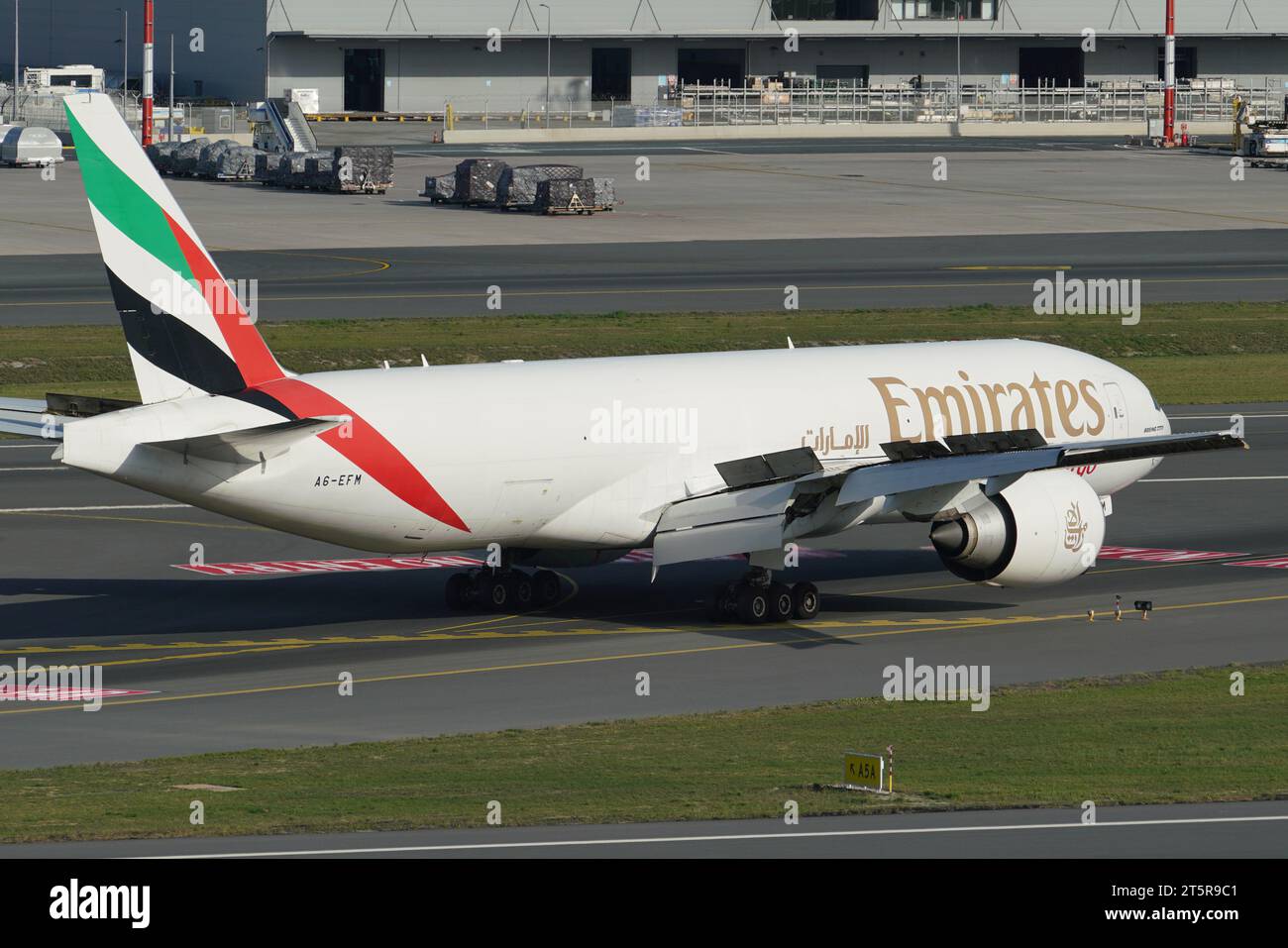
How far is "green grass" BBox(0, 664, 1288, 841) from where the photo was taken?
2255cm

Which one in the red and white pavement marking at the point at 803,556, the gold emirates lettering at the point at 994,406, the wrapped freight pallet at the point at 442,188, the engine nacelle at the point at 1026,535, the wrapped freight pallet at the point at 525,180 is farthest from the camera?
the wrapped freight pallet at the point at 442,188

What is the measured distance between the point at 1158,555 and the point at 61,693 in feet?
75.9

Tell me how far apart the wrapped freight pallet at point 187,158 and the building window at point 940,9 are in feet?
230

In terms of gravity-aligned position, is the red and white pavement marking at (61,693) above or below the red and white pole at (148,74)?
below

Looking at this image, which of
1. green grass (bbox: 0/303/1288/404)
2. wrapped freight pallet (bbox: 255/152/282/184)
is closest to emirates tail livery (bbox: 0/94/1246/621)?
green grass (bbox: 0/303/1288/404)

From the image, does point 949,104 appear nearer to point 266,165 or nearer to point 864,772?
point 266,165

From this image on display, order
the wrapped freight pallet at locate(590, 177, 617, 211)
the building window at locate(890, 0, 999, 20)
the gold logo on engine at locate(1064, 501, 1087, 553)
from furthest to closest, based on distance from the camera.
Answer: the building window at locate(890, 0, 999, 20)
the wrapped freight pallet at locate(590, 177, 617, 211)
the gold logo on engine at locate(1064, 501, 1087, 553)

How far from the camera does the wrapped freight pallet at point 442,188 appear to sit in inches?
4464

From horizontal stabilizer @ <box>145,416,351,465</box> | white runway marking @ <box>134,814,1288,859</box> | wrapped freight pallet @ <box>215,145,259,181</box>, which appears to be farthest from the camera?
wrapped freight pallet @ <box>215,145,259,181</box>

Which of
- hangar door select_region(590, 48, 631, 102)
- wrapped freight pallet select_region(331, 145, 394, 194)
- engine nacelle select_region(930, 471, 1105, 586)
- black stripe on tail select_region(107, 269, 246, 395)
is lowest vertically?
engine nacelle select_region(930, 471, 1105, 586)

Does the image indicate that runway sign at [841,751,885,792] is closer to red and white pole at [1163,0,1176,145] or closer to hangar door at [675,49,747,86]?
red and white pole at [1163,0,1176,145]

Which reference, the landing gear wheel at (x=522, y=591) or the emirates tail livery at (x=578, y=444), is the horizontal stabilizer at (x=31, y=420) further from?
the landing gear wheel at (x=522, y=591)

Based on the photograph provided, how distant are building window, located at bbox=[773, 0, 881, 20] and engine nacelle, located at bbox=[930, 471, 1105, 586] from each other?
142m

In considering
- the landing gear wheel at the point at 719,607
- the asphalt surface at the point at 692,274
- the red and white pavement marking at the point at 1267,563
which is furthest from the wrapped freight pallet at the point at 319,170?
the landing gear wheel at the point at 719,607
